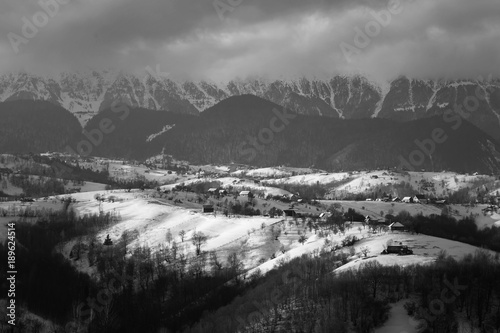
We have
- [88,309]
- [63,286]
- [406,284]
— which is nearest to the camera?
[406,284]

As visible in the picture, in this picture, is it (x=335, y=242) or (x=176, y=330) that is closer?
(x=176, y=330)

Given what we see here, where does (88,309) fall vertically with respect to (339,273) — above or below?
below

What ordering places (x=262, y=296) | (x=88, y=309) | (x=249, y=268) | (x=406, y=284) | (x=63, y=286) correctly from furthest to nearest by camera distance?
(x=249, y=268), (x=63, y=286), (x=88, y=309), (x=262, y=296), (x=406, y=284)

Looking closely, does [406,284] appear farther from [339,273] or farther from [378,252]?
[378,252]

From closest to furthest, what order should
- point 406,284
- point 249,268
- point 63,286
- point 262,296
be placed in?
point 406,284 → point 262,296 → point 63,286 → point 249,268

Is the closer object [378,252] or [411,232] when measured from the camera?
[378,252]

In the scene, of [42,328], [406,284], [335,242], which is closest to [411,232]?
[335,242]

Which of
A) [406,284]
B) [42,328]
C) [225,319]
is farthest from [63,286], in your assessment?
[406,284]

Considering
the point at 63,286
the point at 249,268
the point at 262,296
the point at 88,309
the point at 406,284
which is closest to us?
the point at 406,284

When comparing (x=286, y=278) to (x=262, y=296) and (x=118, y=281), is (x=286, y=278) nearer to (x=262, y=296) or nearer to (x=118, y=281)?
(x=262, y=296)
